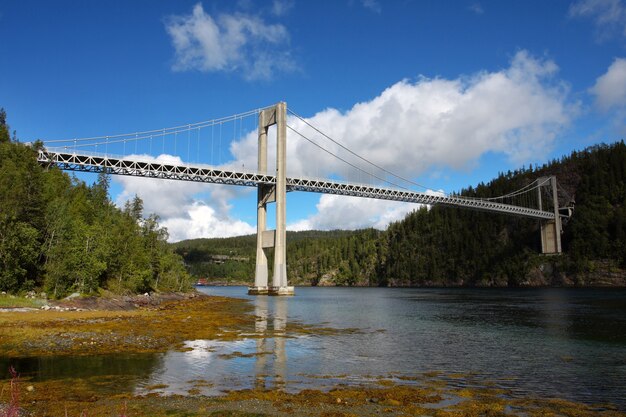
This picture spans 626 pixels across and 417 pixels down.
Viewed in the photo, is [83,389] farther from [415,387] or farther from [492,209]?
[492,209]

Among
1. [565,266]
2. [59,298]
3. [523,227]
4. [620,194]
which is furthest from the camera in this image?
[523,227]

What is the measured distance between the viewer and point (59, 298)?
137 feet

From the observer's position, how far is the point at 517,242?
14312 cm

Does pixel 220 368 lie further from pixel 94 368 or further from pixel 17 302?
pixel 17 302

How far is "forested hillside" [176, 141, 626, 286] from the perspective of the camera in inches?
4450

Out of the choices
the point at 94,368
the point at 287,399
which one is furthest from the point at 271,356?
the point at 287,399

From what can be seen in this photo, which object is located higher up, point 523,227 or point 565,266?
point 523,227

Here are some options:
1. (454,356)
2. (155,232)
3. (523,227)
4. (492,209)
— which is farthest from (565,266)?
(454,356)

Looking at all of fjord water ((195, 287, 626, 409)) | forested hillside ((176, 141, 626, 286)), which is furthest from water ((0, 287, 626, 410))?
forested hillside ((176, 141, 626, 286))

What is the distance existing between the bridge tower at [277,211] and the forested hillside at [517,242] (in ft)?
247

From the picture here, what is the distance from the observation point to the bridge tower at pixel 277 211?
262 ft

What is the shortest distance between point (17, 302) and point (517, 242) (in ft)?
454

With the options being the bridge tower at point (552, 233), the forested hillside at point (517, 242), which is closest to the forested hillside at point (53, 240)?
the forested hillside at point (517, 242)

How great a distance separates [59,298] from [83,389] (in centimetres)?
3162
